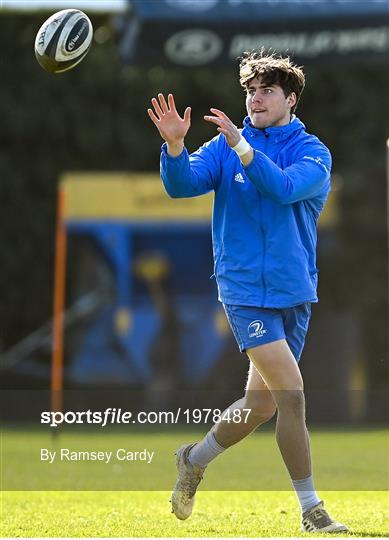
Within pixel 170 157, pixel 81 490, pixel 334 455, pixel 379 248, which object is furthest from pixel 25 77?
pixel 170 157

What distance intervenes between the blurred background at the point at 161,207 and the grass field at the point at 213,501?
319cm

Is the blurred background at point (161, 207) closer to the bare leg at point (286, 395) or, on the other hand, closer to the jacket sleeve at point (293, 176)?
the jacket sleeve at point (293, 176)

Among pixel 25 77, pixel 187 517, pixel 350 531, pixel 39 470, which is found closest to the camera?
pixel 350 531

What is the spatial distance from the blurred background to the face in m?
5.00

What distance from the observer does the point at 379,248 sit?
1220cm

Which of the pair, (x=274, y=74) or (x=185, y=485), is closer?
(x=274, y=74)

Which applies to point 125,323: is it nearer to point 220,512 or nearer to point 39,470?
point 39,470

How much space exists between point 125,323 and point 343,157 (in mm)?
3227

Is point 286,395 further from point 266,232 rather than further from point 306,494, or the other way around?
point 266,232

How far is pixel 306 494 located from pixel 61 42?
200cm

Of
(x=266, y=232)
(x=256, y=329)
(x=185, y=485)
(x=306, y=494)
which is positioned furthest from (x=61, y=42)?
(x=306, y=494)

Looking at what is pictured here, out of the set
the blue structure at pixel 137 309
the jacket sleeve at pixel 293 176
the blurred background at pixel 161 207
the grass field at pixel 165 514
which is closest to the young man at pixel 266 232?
the jacket sleeve at pixel 293 176

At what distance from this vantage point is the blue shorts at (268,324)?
4176mm

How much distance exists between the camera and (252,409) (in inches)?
172
